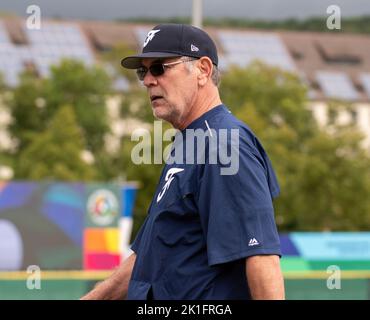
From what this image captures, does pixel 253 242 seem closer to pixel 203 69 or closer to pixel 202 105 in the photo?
pixel 202 105

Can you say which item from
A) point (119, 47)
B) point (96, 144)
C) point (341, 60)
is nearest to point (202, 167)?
point (96, 144)

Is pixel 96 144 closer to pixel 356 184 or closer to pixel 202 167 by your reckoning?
pixel 356 184

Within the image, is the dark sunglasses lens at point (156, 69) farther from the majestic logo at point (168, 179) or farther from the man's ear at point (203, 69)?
the majestic logo at point (168, 179)

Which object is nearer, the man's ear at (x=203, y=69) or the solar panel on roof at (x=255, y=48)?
the man's ear at (x=203, y=69)

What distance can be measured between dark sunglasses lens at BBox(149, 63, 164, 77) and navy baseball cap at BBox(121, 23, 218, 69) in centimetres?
4

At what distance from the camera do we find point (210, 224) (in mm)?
3074

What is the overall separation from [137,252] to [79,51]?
76.5m

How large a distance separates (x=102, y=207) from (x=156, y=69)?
1376 cm

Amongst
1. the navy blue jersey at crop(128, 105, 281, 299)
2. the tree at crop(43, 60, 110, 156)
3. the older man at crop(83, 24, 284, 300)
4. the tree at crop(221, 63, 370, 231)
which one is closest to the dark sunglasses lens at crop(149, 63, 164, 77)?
the older man at crop(83, 24, 284, 300)

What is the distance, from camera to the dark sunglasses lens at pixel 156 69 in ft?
11.1

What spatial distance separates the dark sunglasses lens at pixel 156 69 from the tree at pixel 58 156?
3586 cm

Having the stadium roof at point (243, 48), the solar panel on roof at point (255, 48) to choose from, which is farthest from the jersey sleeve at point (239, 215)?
the solar panel on roof at point (255, 48)

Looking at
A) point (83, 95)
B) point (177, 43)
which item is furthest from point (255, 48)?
point (177, 43)

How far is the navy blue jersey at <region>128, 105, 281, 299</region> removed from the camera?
3047 millimetres
